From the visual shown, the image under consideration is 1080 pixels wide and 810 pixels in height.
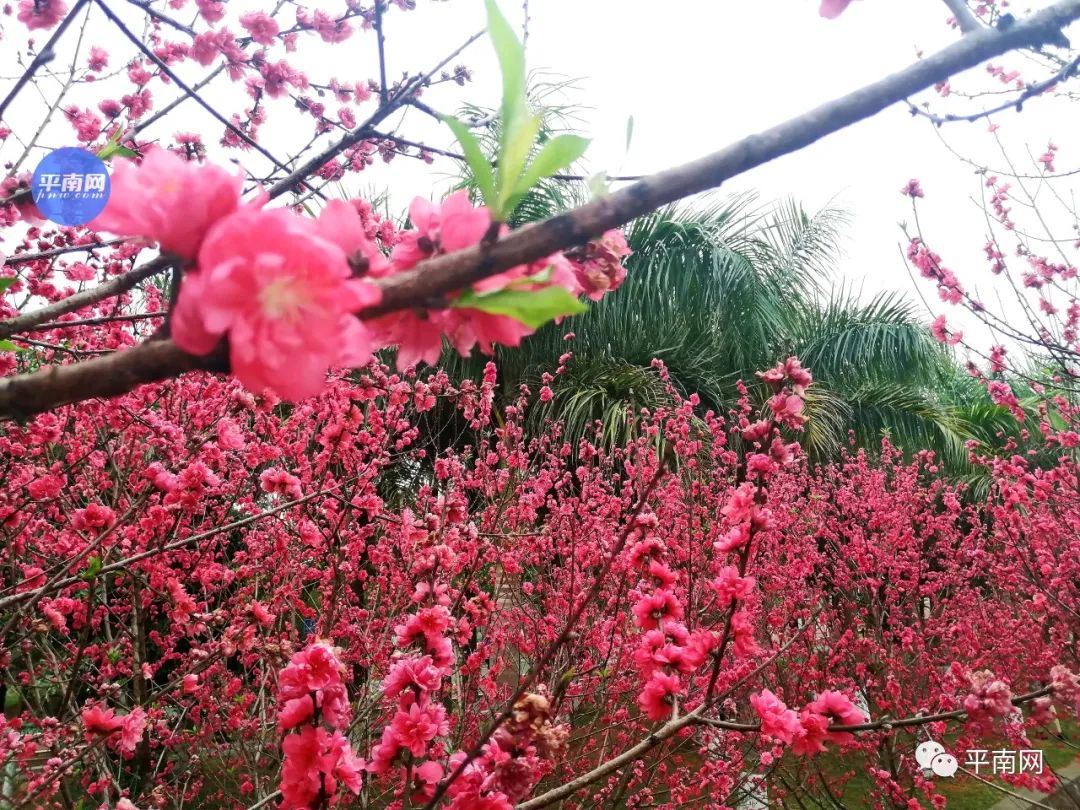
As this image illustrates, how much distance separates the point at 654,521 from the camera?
1425 mm

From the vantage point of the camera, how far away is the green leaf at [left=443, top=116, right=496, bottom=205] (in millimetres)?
442

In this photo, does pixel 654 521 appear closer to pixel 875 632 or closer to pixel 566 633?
pixel 566 633

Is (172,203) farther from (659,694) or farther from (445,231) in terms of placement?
(659,694)

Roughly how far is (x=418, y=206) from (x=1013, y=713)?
3.71 ft

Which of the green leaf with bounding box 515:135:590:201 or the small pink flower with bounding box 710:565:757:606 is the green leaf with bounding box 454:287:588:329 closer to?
the green leaf with bounding box 515:135:590:201

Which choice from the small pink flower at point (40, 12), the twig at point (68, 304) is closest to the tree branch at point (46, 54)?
the twig at point (68, 304)

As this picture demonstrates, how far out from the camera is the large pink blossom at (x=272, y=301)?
0.38 m

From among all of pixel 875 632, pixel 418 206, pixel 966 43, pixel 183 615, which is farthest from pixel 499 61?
pixel 875 632

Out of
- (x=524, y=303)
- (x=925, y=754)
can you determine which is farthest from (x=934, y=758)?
(x=524, y=303)

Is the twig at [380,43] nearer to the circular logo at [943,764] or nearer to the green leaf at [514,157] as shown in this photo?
the green leaf at [514,157]

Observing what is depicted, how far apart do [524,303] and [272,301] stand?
151 mm

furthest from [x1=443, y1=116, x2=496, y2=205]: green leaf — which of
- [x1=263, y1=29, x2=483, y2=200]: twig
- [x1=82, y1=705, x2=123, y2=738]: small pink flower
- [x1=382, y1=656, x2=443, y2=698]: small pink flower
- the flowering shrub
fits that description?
[x1=82, y1=705, x2=123, y2=738]: small pink flower

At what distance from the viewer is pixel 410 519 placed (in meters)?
2.01

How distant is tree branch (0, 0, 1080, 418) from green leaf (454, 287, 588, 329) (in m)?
0.02
